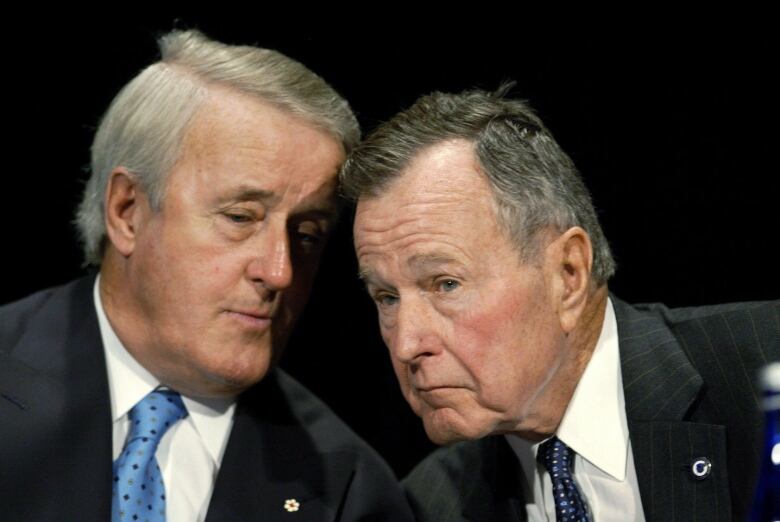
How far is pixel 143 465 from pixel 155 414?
0.15m

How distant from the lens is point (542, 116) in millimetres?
3322

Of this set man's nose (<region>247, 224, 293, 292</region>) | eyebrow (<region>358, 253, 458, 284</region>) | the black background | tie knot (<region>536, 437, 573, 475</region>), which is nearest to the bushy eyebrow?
eyebrow (<region>358, 253, 458, 284</region>)

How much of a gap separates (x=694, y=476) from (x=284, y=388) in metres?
1.21

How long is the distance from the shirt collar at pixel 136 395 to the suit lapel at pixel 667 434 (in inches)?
43.1

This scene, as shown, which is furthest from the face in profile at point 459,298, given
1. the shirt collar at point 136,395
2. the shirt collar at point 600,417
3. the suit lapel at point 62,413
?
the suit lapel at point 62,413

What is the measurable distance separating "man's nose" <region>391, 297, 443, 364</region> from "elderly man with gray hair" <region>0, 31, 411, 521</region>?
0.44m

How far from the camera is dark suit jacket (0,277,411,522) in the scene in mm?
2713

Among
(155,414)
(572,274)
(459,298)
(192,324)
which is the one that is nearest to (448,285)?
(459,298)

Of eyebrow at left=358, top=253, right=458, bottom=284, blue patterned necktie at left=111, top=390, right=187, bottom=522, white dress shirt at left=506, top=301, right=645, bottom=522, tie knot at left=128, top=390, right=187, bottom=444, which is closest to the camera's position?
eyebrow at left=358, top=253, right=458, bottom=284

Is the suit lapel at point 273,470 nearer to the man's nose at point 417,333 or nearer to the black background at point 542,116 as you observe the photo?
the man's nose at point 417,333

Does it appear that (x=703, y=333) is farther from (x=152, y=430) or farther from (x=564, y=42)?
(x=152, y=430)

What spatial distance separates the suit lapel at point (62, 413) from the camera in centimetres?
271

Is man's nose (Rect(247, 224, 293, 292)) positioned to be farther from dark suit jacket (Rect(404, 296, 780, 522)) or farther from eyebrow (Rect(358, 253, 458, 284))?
dark suit jacket (Rect(404, 296, 780, 522))

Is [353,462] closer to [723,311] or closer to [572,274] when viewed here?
[572,274]
